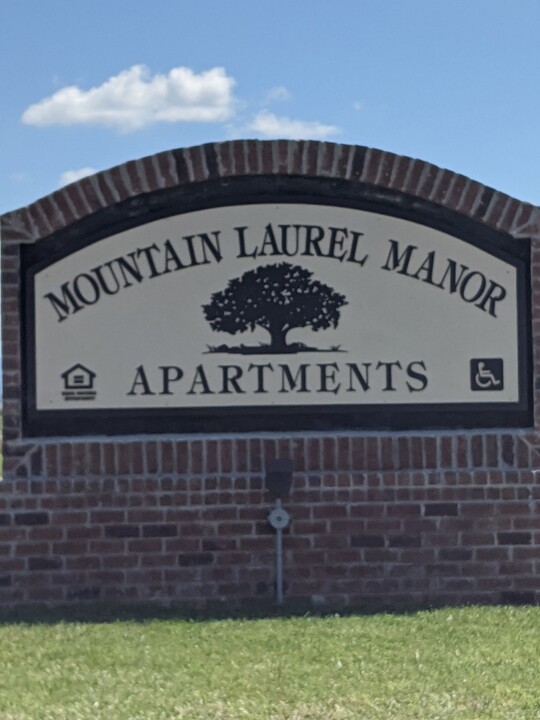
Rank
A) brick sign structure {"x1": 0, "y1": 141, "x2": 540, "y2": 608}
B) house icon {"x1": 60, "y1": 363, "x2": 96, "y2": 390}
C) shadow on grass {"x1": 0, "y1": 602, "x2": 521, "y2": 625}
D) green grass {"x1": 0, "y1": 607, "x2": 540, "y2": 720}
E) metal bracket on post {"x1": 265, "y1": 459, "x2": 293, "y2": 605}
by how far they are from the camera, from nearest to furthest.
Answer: green grass {"x1": 0, "y1": 607, "x2": 540, "y2": 720} → shadow on grass {"x1": 0, "y1": 602, "x2": 521, "y2": 625} → metal bracket on post {"x1": 265, "y1": 459, "x2": 293, "y2": 605} → brick sign structure {"x1": 0, "y1": 141, "x2": 540, "y2": 608} → house icon {"x1": 60, "y1": 363, "x2": 96, "y2": 390}

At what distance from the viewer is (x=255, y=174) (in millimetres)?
6777

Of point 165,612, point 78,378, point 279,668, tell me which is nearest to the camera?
point 279,668

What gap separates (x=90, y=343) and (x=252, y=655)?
2.29 metres

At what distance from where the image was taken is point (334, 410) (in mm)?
6773

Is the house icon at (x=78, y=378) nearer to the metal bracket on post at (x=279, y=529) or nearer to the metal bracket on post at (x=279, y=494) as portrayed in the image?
the metal bracket on post at (x=279, y=494)

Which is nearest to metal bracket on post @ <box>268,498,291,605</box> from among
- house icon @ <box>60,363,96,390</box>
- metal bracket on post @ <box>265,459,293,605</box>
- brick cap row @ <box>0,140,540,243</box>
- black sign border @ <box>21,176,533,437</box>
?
metal bracket on post @ <box>265,459,293,605</box>

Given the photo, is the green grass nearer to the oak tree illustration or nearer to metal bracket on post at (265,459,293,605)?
metal bracket on post at (265,459,293,605)

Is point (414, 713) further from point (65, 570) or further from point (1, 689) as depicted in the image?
point (65, 570)

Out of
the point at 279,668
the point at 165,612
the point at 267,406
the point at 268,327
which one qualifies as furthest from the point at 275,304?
the point at 279,668

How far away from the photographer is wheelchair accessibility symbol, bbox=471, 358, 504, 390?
684 centimetres

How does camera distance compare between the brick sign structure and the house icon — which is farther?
the house icon

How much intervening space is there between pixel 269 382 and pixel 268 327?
0.34 m

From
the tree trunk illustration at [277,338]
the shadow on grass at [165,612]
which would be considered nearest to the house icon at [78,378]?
the tree trunk illustration at [277,338]

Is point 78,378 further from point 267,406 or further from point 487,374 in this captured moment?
point 487,374
